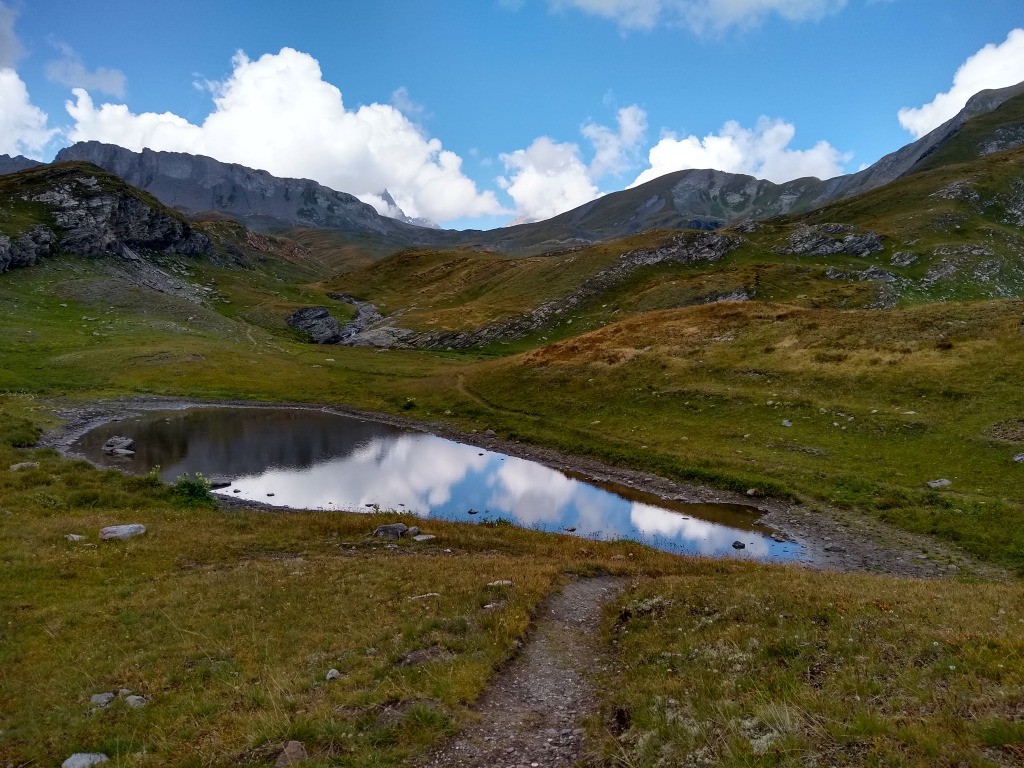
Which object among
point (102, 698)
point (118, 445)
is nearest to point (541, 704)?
point (102, 698)

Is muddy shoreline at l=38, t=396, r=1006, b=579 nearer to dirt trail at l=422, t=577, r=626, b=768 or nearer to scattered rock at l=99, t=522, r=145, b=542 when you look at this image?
scattered rock at l=99, t=522, r=145, b=542

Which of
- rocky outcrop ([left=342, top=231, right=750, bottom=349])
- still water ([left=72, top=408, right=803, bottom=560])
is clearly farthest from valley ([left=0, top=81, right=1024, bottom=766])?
rocky outcrop ([left=342, top=231, right=750, bottom=349])

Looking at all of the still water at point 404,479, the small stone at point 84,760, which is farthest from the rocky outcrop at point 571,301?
the small stone at point 84,760

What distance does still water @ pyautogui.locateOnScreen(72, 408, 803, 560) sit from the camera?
3816 cm

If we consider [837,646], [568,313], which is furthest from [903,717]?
[568,313]

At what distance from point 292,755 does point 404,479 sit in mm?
39002

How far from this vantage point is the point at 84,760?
12.0 metres

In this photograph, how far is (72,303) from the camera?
116m

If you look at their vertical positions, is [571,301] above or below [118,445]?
above

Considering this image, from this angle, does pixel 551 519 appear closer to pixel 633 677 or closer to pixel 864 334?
pixel 633 677

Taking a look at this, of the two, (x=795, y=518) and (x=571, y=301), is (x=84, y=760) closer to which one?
(x=795, y=518)

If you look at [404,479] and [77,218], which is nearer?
[404,479]

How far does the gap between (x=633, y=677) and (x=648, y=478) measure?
33.8m

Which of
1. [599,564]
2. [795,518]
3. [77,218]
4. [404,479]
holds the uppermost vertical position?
[77,218]
